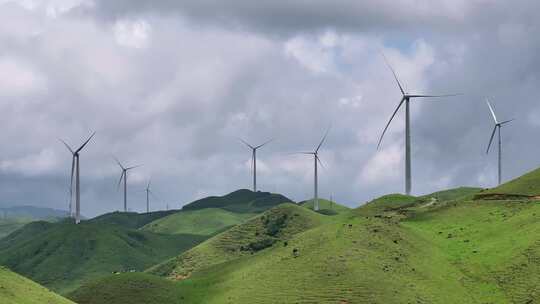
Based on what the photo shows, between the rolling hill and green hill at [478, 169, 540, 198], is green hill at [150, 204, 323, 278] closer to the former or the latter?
the rolling hill

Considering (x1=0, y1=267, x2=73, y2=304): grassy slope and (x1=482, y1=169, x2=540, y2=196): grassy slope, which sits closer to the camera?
(x1=0, y1=267, x2=73, y2=304): grassy slope

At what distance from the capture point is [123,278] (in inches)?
4995

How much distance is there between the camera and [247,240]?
7264 inches

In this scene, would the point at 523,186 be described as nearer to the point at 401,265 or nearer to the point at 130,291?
the point at 401,265

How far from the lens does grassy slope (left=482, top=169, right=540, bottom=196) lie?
145688 mm

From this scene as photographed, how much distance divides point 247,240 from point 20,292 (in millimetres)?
95844

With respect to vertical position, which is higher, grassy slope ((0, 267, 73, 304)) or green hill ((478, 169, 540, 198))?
green hill ((478, 169, 540, 198))

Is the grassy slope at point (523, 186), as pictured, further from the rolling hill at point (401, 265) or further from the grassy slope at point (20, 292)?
the grassy slope at point (20, 292)

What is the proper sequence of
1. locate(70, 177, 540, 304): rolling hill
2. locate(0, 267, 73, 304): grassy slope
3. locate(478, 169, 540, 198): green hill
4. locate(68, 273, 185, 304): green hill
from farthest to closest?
locate(478, 169, 540, 198): green hill
locate(68, 273, 185, 304): green hill
locate(70, 177, 540, 304): rolling hill
locate(0, 267, 73, 304): grassy slope

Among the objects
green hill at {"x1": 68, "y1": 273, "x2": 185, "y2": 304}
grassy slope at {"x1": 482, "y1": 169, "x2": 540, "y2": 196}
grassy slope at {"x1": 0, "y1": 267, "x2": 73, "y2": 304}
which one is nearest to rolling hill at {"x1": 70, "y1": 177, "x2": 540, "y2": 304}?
green hill at {"x1": 68, "y1": 273, "x2": 185, "y2": 304}

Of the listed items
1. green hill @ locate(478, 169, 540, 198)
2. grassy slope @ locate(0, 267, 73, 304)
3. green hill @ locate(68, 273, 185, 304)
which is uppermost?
green hill @ locate(478, 169, 540, 198)

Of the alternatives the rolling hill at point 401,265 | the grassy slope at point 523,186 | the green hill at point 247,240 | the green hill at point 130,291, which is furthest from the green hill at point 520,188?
the green hill at point 130,291

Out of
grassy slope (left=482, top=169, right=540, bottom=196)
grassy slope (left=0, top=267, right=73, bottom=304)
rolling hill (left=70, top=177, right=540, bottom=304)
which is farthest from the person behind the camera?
grassy slope (left=482, top=169, right=540, bottom=196)

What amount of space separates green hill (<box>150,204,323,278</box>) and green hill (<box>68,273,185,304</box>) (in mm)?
45644
